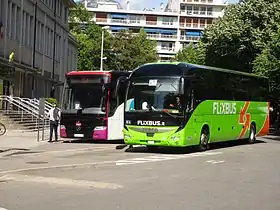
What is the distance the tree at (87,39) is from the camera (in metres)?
81.9

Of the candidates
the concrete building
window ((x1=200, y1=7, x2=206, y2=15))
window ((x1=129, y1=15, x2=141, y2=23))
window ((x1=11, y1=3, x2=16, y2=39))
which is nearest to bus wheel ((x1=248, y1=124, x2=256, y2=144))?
the concrete building

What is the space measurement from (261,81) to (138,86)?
1011cm

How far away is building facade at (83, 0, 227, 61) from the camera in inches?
5153

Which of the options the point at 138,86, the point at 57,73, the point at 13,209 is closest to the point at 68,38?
the point at 57,73

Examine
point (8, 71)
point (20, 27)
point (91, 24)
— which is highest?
point (91, 24)

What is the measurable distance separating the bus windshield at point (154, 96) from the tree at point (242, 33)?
69.2ft

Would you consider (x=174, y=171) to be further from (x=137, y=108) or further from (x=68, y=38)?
(x=68, y=38)

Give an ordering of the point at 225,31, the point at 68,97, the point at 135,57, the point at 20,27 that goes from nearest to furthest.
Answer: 1. the point at 68,97
2. the point at 20,27
3. the point at 225,31
4. the point at 135,57

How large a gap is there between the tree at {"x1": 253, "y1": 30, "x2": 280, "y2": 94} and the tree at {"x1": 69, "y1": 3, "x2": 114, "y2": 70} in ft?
153

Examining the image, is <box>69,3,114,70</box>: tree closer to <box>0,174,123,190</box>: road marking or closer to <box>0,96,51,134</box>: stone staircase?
<box>0,96,51,134</box>: stone staircase

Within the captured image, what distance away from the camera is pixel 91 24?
85875mm

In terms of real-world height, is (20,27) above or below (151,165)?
above

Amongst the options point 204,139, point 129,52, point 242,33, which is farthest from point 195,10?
point 204,139

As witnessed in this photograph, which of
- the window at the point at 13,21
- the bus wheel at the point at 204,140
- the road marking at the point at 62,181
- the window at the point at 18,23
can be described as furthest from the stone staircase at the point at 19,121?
the road marking at the point at 62,181
